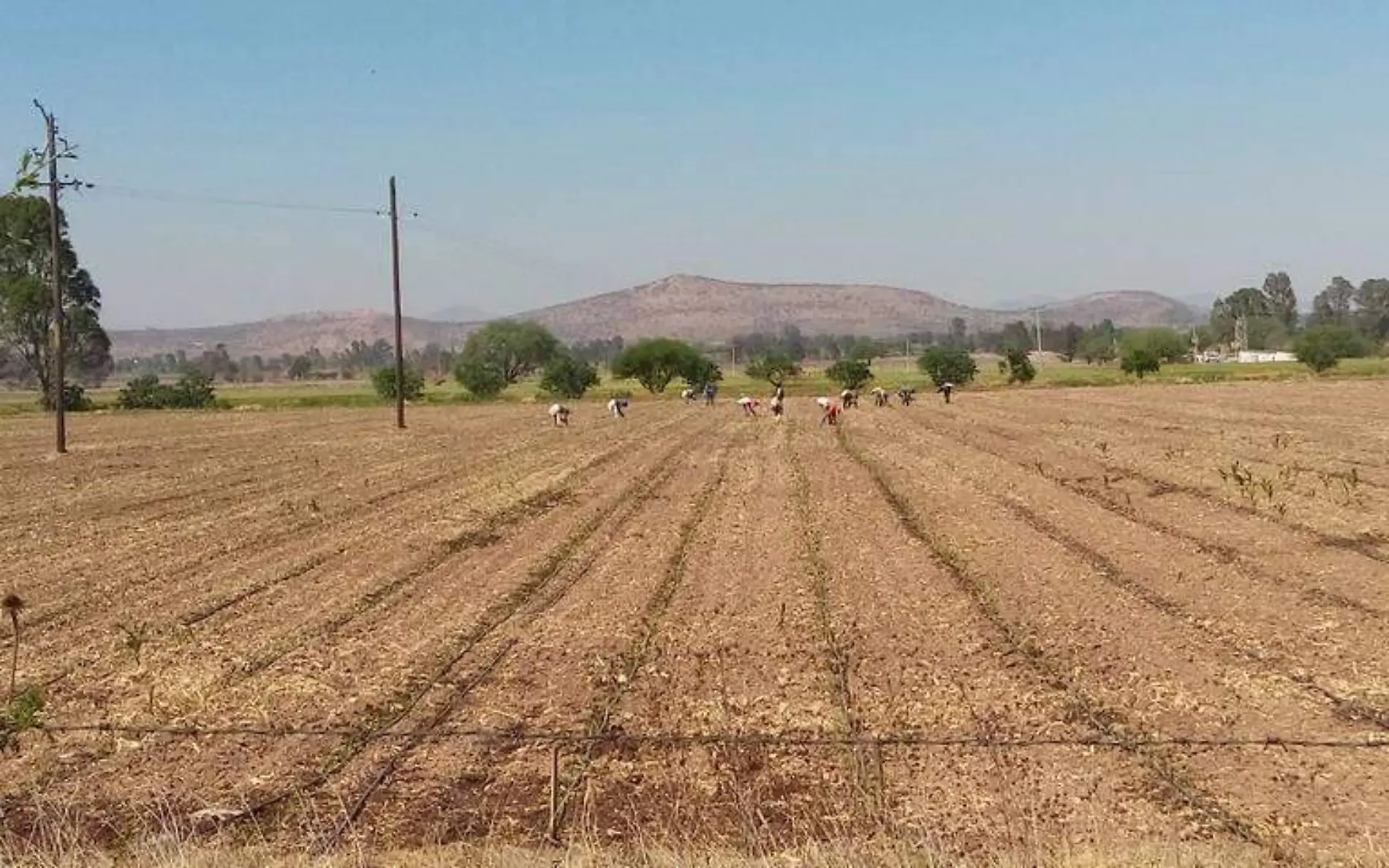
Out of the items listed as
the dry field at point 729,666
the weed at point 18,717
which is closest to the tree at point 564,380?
the dry field at point 729,666

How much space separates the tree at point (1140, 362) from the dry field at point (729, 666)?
247ft

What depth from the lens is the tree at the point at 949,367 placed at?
94.6 m

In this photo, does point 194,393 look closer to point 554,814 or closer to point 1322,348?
point 1322,348

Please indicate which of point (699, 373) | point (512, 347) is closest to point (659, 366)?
point (699, 373)

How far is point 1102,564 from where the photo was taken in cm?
1441

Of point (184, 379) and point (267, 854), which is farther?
point (184, 379)

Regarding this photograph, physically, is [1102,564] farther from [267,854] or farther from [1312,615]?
[267,854]

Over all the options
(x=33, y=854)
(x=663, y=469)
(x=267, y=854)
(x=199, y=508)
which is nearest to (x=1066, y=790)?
(x=267, y=854)

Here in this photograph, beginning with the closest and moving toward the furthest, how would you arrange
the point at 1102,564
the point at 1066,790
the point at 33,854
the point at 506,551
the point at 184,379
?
the point at 33,854
the point at 1066,790
the point at 1102,564
the point at 506,551
the point at 184,379

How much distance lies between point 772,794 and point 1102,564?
8.22 m

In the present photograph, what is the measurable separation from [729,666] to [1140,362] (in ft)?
300

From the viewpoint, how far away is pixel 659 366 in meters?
98.6

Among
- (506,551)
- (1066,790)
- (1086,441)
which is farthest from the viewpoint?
(1086,441)

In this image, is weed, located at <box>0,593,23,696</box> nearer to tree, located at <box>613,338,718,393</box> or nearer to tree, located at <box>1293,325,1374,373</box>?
tree, located at <box>613,338,718,393</box>
